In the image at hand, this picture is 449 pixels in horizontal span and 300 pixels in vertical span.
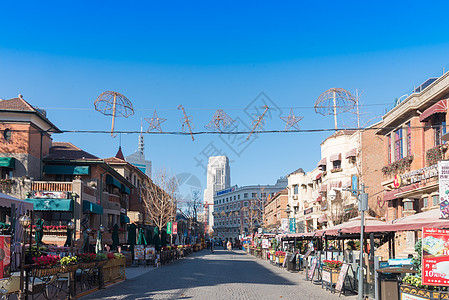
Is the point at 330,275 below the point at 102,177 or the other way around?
below

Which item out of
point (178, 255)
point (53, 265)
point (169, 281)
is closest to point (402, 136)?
point (169, 281)

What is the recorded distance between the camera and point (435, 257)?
33.1 feet

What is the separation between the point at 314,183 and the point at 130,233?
31.7 metres

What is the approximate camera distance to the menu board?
388 inches

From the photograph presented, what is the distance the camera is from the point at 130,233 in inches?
1280

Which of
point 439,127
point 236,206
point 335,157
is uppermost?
point 335,157

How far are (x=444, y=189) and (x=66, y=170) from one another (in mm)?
29475

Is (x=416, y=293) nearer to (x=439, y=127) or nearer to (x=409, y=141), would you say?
(x=439, y=127)

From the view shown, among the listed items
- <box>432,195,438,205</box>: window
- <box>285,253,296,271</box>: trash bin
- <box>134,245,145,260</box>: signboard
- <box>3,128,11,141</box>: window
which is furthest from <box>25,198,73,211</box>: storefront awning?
<box>432,195,438,205</box>: window

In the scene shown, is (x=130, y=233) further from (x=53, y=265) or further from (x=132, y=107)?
(x=53, y=265)

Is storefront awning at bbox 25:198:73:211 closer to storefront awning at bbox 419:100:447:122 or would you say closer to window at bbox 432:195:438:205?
window at bbox 432:195:438:205

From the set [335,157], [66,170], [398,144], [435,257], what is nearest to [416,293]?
[435,257]

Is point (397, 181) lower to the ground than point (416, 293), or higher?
higher

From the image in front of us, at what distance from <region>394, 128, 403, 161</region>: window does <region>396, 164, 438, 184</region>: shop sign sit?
7.88ft
